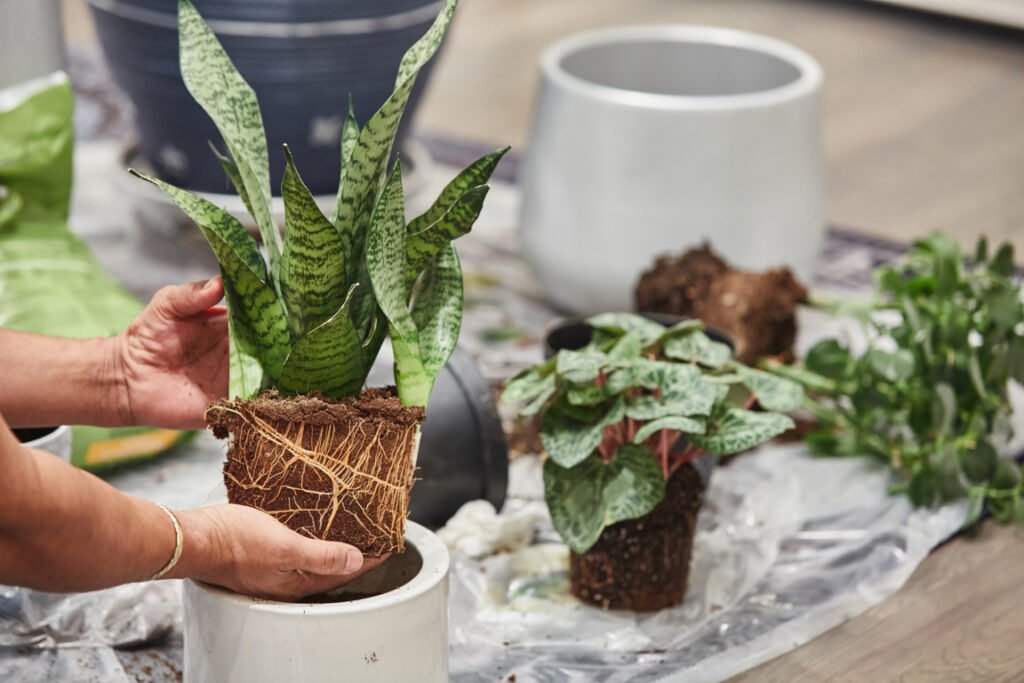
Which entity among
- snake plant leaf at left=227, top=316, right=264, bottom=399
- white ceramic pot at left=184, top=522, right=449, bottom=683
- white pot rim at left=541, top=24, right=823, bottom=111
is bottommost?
white ceramic pot at left=184, top=522, right=449, bottom=683

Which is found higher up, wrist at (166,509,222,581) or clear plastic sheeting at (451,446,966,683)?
wrist at (166,509,222,581)

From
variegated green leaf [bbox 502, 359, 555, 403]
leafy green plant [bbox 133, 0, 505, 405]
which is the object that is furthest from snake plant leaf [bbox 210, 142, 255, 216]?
variegated green leaf [bbox 502, 359, 555, 403]

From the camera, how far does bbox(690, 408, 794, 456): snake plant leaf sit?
919 mm

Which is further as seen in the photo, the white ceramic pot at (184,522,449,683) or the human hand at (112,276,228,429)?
the human hand at (112,276,228,429)

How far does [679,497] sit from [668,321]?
0.25m

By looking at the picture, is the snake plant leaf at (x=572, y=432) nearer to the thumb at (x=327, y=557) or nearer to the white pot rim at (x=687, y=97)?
the thumb at (x=327, y=557)

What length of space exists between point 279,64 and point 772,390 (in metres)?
0.66

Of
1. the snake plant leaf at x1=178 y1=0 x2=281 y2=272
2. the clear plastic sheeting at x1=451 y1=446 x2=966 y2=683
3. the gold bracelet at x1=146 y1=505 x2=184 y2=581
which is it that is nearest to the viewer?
the gold bracelet at x1=146 y1=505 x2=184 y2=581

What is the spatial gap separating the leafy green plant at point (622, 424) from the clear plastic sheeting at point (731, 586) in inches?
3.5

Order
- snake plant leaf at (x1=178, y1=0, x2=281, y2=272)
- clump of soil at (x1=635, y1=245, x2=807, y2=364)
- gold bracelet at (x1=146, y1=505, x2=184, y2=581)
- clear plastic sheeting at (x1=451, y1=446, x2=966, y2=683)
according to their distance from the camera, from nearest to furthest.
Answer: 1. gold bracelet at (x1=146, y1=505, x2=184, y2=581)
2. snake plant leaf at (x1=178, y1=0, x2=281, y2=272)
3. clear plastic sheeting at (x1=451, y1=446, x2=966, y2=683)
4. clump of soil at (x1=635, y1=245, x2=807, y2=364)

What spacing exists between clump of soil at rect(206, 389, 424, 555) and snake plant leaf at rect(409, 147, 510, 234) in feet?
0.39

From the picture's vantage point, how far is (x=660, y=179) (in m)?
1.34

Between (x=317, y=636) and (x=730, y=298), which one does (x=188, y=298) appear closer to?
(x=317, y=636)

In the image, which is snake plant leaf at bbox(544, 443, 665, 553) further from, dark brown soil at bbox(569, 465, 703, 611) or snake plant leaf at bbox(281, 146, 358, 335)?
snake plant leaf at bbox(281, 146, 358, 335)
